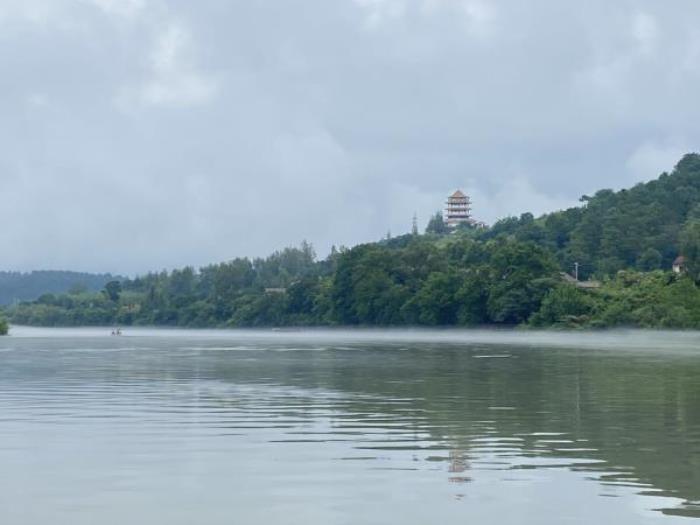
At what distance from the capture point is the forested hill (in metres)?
146

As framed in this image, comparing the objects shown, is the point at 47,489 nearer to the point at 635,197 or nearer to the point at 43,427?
the point at 43,427

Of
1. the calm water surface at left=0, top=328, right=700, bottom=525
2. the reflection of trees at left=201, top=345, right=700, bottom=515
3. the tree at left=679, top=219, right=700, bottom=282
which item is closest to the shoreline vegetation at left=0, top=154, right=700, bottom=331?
the tree at left=679, top=219, right=700, bottom=282

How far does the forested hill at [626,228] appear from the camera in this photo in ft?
480

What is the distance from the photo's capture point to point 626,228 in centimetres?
14762

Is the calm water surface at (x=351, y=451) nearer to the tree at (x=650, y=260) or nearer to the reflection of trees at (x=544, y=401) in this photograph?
the reflection of trees at (x=544, y=401)

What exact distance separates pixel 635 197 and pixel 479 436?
142 m

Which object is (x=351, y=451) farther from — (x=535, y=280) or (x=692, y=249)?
(x=535, y=280)

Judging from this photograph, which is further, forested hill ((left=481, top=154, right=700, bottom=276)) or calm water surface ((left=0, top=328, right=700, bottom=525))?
forested hill ((left=481, top=154, right=700, bottom=276))

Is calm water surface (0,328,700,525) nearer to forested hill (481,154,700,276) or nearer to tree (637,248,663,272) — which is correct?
tree (637,248,663,272)

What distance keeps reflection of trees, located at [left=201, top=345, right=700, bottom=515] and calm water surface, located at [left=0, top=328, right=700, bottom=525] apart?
0.23ft

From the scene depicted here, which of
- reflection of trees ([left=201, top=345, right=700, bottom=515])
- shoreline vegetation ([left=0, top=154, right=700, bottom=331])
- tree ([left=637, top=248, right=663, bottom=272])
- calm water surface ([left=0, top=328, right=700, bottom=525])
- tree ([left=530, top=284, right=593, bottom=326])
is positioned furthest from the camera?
tree ([left=637, top=248, right=663, bottom=272])

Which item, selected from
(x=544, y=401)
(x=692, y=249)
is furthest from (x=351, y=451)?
(x=692, y=249)

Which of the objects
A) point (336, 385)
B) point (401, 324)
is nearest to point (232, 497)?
point (336, 385)

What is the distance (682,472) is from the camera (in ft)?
55.4
